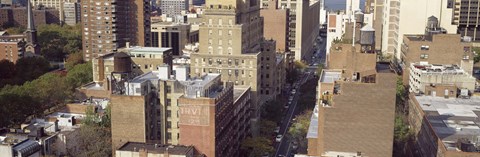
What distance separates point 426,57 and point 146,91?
182 feet

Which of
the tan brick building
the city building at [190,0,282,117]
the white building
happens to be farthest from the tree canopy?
the tan brick building

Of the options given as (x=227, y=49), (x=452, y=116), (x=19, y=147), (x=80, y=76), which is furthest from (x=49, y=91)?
(x=452, y=116)

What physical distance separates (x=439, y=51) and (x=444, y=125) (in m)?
36.0

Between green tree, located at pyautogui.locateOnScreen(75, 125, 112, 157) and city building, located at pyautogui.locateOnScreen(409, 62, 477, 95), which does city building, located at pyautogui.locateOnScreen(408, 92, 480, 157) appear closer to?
city building, located at pyautogui.locateOnScreen(409, 62, 477, 95)

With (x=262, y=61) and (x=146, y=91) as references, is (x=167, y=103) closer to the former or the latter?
(x=146, y=91)

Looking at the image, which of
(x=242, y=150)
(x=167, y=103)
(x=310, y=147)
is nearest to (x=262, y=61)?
(x=242, y=150)

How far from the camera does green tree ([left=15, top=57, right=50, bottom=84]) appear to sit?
121312mm

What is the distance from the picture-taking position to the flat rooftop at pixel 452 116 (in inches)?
2457

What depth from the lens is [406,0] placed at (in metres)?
126

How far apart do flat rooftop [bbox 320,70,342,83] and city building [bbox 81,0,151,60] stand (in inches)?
2761

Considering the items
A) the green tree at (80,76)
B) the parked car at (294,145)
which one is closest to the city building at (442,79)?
the parked car at (294,145)

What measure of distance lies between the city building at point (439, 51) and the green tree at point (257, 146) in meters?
34.2

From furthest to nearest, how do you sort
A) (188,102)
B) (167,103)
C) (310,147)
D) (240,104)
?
(240,104) → (167,103) → (188,102) → (310,147)

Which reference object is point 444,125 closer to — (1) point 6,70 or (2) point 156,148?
(2) point 156,148
